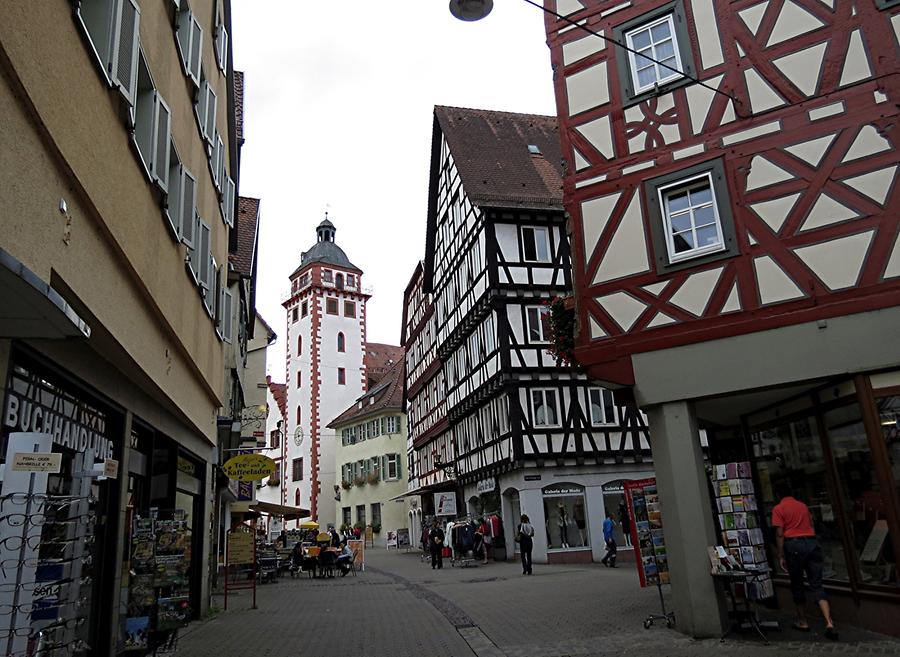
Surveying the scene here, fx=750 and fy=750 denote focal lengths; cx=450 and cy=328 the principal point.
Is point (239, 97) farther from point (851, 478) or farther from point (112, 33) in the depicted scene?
Answer: point (851, 478)

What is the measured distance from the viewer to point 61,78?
5297 millimetres

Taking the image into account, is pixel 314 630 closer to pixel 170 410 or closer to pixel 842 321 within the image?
pixel 170 410

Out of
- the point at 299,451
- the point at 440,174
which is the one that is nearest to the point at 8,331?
the point at 440,174

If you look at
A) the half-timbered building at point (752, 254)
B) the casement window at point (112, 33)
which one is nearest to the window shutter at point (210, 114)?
the casement window at point (112, 33)

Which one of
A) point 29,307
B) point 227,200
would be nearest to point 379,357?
point 227,200

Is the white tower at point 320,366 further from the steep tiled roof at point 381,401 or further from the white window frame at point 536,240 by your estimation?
the white window frame at point 536,240

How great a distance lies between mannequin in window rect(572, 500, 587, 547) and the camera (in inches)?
1015

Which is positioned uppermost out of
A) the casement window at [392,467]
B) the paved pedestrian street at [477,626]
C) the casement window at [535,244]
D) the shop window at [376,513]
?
the casement window at [535,244]

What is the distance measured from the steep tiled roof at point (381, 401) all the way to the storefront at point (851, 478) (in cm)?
4163

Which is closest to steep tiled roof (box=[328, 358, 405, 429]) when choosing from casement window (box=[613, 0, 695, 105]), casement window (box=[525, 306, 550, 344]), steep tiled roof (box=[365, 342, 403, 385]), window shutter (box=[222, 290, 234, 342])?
steep tiled roof (box=[365, 342, 403, 385])

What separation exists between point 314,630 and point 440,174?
2566 centimetres

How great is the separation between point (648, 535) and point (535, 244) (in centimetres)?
1846

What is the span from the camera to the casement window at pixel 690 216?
1030cm

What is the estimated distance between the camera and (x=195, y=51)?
10.9 metres
